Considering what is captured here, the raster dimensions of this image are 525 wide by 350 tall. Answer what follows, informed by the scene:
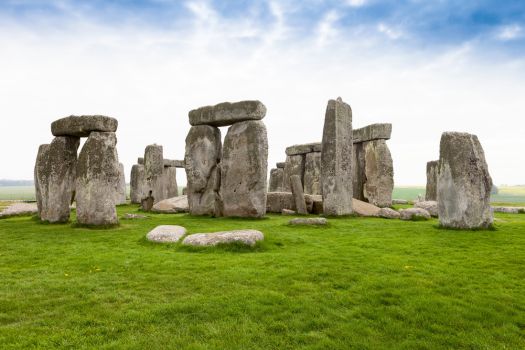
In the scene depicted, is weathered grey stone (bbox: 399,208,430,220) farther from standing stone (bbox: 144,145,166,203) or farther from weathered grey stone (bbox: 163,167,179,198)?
weathered grey stone (bbox: 163,167,179,198)

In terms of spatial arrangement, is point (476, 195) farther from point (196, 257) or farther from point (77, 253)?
point (77, 253)

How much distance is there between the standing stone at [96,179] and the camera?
1166 centimetres

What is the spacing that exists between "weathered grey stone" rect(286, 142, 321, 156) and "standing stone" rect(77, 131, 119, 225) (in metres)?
15.6

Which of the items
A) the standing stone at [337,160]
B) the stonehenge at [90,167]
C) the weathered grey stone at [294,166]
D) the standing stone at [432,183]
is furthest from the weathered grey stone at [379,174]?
the stonehenge at [90,167]

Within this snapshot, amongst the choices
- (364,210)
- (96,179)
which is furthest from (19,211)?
(364,210)

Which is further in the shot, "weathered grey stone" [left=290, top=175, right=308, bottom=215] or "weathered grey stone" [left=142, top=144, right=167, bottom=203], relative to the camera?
"weathered grey stone" [left=142, top=144, right=167, bottom=203]

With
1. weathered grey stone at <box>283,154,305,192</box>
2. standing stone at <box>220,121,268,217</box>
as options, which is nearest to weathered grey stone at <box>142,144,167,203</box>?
standing stone at <box>220,121,268,217</box>

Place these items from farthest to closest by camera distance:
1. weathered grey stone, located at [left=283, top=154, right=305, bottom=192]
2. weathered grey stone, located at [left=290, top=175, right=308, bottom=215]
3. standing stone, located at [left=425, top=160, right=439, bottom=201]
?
weathered grey stone, located at [left=283, top=154, right=305, bottom=192], standing stone, located at [left=425, top=160, right=439, bottom=201], weathered grey stone, located at [left=290, top=175, right=308, bottom=215]

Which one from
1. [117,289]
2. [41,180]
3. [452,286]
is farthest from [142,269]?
[41,180]

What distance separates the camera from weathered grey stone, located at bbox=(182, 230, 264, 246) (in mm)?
8219

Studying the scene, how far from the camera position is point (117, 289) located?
5.71 meters

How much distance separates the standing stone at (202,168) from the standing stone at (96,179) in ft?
16.0

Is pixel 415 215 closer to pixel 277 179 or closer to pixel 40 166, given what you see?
pixel 40 166

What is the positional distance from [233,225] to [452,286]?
7.66 metres
